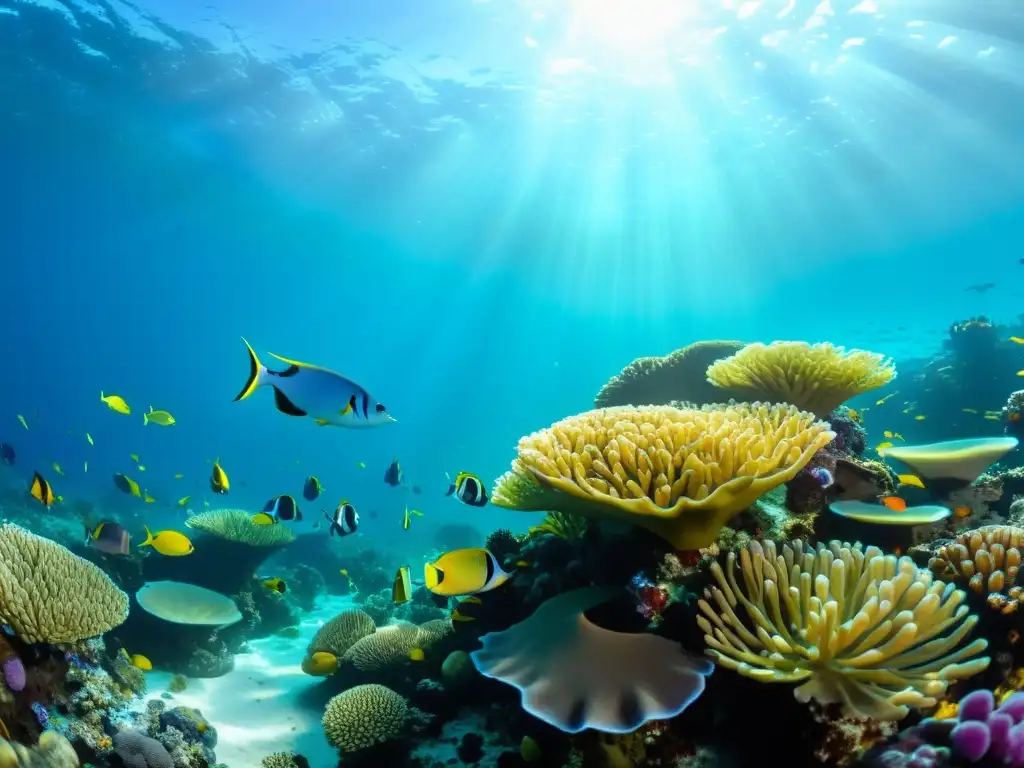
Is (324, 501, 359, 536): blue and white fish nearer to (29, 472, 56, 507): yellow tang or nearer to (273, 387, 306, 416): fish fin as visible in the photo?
(29, 472, 56, 507): yellow tang

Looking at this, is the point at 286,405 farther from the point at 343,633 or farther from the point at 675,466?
the point at 343,633

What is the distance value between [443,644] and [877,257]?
36524 mm

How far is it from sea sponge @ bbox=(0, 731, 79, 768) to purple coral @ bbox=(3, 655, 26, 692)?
16.4 inches

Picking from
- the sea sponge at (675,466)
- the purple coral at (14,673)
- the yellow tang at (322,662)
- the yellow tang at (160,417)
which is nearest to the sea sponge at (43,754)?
the purple coral at (14,673)

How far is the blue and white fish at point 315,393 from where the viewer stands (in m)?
2.69

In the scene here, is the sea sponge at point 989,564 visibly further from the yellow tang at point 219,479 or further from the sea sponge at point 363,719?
the yellow tang at point 219,479

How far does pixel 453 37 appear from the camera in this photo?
22234 mm

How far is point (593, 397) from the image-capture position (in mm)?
23891

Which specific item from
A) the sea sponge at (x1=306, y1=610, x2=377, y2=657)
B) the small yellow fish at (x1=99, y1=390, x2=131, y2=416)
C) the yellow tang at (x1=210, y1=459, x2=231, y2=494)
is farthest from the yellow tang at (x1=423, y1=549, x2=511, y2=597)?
the small yellow fish at (x1=99, y1=390, x2=131, y2=416)

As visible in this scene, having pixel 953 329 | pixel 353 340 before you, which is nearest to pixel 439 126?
pixel 953 329

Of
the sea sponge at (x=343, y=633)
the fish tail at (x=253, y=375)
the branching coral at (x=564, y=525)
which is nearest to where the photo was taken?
the fish tail at (x=253, y=375)

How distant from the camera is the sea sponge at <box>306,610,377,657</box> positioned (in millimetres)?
7465

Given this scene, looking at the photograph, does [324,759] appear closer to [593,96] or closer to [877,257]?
[593,96]

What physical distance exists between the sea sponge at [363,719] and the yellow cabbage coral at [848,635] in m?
3.59
